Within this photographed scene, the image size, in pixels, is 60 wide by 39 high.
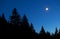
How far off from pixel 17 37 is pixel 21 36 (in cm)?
172

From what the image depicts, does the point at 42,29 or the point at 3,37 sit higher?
the point at 42,29

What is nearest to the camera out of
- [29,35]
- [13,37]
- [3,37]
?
[3,37]

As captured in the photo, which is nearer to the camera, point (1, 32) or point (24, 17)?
point (1, 32)

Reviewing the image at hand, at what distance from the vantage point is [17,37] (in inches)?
1554

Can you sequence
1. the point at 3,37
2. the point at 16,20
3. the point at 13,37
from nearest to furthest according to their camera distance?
1. the point at 3,37
2. the point at 13,37
3. the point at 16,20

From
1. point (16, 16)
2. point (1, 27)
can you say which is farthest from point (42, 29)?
point (1, 27)

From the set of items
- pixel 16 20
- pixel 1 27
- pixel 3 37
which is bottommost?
pixel 3 37

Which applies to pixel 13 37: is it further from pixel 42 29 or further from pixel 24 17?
pixel 42 29

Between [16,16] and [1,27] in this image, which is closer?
[1,27]

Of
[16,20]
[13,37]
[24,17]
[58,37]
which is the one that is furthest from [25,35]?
[58,37]

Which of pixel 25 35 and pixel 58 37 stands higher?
pixel 58 37

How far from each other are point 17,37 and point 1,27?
3.96 metres

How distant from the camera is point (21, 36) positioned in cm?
4100

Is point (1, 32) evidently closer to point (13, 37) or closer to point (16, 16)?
point (13, 37)
